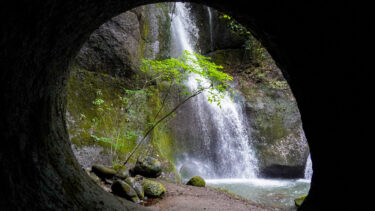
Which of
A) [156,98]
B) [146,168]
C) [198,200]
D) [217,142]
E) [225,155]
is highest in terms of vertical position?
[156,98]

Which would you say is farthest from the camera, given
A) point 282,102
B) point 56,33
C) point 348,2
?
point 282,102

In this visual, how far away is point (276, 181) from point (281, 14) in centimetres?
897

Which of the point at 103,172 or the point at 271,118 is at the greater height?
the point at 271,118

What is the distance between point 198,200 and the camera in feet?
17.8

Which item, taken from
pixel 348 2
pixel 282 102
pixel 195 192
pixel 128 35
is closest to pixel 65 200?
pixel 348 2

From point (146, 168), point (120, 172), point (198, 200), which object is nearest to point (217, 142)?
point (146, 168)

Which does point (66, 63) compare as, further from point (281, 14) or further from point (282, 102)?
point (282, 102)

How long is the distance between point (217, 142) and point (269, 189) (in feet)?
10.3

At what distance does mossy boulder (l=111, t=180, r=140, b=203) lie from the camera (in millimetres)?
4738

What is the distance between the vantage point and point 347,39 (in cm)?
162

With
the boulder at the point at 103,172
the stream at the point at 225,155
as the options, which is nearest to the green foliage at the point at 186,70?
the boulder at the point at 103,172

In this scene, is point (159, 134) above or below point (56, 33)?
below

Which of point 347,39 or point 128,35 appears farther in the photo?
point 128,35

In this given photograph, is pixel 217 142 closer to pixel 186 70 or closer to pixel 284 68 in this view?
pixel 186 70
